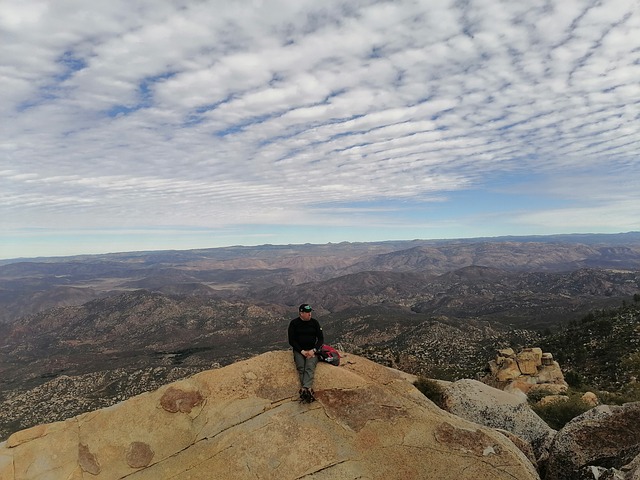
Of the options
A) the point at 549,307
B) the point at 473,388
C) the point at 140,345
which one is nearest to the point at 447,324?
the point at 549,307

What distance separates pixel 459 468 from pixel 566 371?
59372 millimetres

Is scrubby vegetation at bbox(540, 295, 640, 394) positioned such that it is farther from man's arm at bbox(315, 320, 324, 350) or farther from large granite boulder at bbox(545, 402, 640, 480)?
man's arm at bbox(315, 320, 324, 350)

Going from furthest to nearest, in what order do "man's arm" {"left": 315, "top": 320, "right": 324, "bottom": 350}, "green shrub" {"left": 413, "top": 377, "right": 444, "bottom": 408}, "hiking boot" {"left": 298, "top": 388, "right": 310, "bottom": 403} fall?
"green shrub" {"left": 413, "top": 377, "right": 444, "bottom": 408}, "man's arm" {"left": 315, "top": 320, "right": 324, "bottom": 350}, "hiking boot" {"left": 298, "top": 388, "right": 310, "bottom": 403}

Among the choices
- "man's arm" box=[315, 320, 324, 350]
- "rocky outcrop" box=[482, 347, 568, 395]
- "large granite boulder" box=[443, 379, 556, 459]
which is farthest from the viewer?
"rocky outcrop" box=[482, 347, 568, 395]

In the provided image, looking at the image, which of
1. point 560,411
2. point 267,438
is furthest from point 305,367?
point 560,411

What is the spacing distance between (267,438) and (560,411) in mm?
24076

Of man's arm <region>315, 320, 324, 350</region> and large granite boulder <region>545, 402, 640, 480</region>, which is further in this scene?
man's arm <region>315, 320, 324, 350</region>

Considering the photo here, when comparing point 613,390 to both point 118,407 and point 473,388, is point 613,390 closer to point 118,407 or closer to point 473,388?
point 473,388

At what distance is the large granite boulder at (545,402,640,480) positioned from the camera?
12352 mm

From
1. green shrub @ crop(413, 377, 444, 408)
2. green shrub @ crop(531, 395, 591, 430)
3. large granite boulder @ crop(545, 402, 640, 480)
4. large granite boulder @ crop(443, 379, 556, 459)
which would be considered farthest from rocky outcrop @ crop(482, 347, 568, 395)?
large granite boulder @ crop(545, 402, 640, 480)

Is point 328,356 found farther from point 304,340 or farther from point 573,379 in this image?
point 573,379

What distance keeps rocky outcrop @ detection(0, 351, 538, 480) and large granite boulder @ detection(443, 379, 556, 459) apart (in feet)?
23.3

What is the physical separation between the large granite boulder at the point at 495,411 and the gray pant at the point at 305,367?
10270 millimetres

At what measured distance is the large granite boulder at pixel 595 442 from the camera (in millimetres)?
12352
